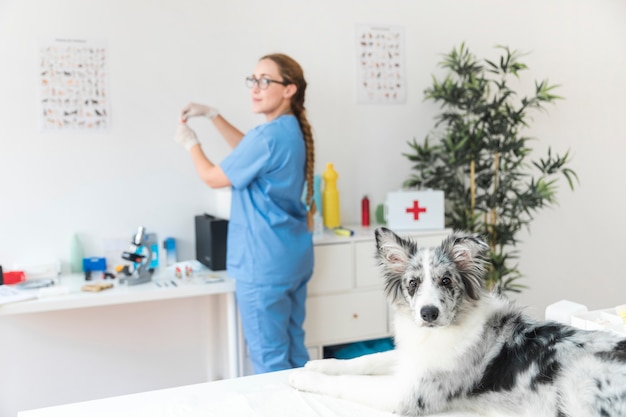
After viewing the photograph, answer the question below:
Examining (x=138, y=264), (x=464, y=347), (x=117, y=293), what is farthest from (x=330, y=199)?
(x=464, y=347)

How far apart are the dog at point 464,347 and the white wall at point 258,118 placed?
193 cm

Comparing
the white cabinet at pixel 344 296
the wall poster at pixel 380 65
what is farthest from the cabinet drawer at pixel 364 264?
the wall poster at pixel 380 65

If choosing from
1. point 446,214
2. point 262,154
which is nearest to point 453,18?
point 446,214

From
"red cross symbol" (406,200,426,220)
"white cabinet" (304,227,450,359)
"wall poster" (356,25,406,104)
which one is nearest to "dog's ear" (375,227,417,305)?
"white cabinet" (304,227,450,359)

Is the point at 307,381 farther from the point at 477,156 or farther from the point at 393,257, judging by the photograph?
the point at 477,156

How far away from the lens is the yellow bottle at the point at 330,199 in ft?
10.0

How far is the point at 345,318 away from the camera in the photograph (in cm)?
281

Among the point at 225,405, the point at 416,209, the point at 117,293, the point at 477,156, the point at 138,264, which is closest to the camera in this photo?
the point at 225,405

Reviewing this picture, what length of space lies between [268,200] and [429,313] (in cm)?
139

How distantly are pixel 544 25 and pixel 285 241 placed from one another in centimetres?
255

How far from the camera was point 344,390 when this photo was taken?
1.21m

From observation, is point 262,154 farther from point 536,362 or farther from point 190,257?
point 536,362

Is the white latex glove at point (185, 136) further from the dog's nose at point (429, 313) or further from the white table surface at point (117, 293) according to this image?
the dog's nose at point (429, 313)

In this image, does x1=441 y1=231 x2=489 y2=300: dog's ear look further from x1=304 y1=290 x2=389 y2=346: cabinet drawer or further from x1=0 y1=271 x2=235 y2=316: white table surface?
x1=304 y1=290 x2=389 y2=346: cabinet drawer
